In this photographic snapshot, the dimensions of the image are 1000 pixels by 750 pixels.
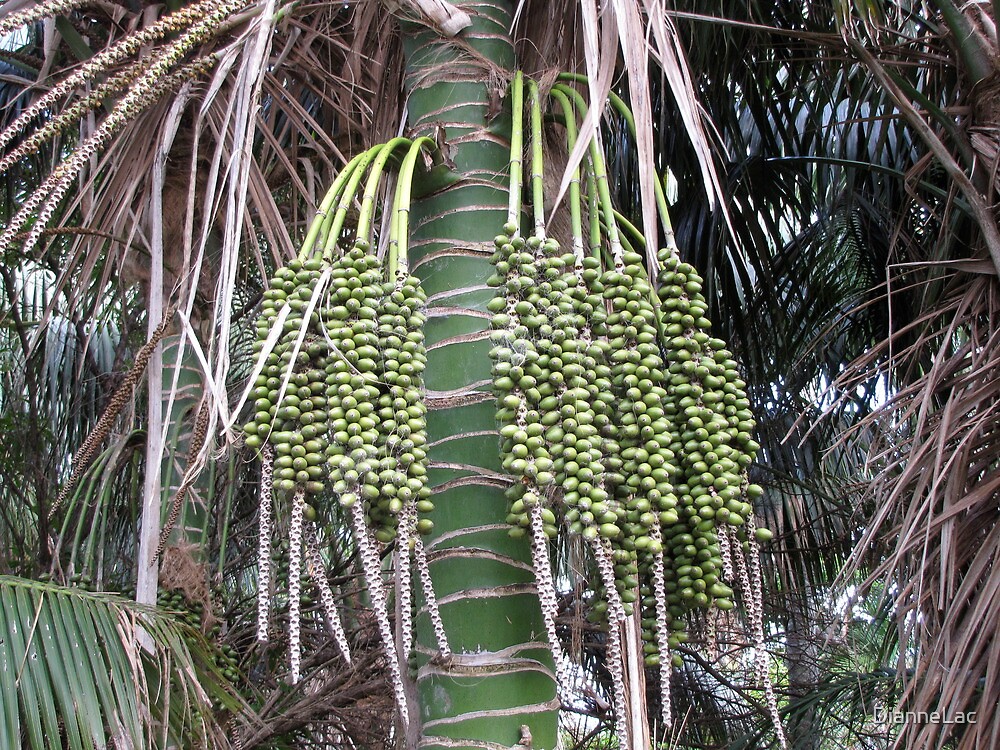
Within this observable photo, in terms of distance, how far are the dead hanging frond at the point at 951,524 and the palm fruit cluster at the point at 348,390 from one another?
3.32 feet

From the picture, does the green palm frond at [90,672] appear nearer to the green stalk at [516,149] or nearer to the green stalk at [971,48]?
the green stalk at [516,149]

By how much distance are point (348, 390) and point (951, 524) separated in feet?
4.07

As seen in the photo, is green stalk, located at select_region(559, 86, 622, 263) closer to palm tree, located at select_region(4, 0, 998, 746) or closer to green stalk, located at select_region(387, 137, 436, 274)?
palm tree, located at select_region(4, 0, 998, 746)

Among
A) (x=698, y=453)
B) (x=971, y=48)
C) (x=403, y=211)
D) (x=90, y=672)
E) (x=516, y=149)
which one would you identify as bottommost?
(x=90, y=672)

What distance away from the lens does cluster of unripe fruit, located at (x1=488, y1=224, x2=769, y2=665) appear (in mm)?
1485

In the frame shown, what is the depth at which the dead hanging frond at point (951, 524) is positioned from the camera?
5.67 feet

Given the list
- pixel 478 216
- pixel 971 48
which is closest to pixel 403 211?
pixel 478 216

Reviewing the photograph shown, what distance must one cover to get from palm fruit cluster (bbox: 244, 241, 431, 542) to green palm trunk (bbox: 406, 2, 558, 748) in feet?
0.60

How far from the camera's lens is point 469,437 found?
178 centimetres

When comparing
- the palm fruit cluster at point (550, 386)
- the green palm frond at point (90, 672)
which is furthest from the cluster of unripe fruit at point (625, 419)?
the green palm frond at point (90, 672)

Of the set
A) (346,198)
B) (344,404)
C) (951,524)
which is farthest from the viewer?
(951,524)

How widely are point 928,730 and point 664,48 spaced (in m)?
1.34

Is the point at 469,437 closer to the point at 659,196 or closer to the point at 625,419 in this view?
the point at 625,419

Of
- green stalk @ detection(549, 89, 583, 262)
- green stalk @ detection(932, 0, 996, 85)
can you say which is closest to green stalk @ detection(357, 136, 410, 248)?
green stalk @ detection(549, 89, 583, 262)
